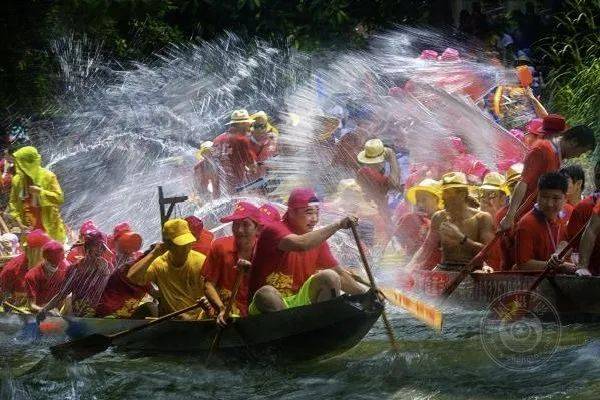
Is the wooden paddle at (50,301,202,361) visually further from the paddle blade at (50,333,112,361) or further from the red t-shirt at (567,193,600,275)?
the red t-shirt at (567,193,600,275)

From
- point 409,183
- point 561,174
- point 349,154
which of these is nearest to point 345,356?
point 561,174

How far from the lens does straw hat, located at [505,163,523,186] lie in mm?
12805

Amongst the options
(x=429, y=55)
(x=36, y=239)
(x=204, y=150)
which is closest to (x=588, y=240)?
(x=36, y=239)

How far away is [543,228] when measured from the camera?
11.1m

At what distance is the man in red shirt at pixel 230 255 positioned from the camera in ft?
34.6

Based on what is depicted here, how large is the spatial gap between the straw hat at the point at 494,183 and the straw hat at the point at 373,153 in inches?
86.1

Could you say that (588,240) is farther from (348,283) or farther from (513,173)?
(513,173)

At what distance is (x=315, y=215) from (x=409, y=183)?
467cm

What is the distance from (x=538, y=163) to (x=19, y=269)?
180 inches

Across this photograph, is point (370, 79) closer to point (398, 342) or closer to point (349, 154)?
point (349, 154)

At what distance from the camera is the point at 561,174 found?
11188mm

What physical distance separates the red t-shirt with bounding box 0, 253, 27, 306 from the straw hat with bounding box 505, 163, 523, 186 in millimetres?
4234

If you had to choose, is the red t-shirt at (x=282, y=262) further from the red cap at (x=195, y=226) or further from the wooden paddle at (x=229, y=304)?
the red cap at (x=195, y=226)

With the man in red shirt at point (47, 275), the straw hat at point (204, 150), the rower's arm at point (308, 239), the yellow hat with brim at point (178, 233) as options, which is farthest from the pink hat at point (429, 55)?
the rower's arm at point (308, 239)
